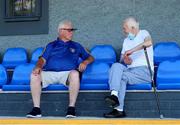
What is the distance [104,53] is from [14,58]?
1288 millimetres

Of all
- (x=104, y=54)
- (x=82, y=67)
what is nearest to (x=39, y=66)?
(x=82, y=67)

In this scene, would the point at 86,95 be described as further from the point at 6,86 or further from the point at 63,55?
the point at 6,86

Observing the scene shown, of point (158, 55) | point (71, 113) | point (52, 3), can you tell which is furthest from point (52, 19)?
point (71, 113)

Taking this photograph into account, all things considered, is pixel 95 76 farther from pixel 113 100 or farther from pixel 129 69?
pixel 113 100

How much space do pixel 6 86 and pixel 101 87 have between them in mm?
1161

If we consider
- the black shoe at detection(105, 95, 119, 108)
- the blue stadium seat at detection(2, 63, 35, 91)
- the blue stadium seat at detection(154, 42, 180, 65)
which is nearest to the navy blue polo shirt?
the blue stadium seat at detection(2, 63, 35, 91)

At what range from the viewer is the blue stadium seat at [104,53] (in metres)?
6.46

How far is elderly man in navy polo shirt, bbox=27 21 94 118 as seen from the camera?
5.29 m

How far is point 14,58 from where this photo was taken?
689 centimetres

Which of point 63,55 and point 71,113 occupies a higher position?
point 63,55

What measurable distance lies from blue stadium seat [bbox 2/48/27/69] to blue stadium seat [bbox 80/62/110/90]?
1388 mm

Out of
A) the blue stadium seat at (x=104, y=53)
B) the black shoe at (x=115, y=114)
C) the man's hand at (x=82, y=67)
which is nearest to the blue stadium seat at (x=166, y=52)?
the blue stadium seat at (x=104, y=53)

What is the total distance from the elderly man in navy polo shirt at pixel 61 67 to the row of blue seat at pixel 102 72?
13cm

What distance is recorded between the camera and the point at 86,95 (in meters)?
5.48
